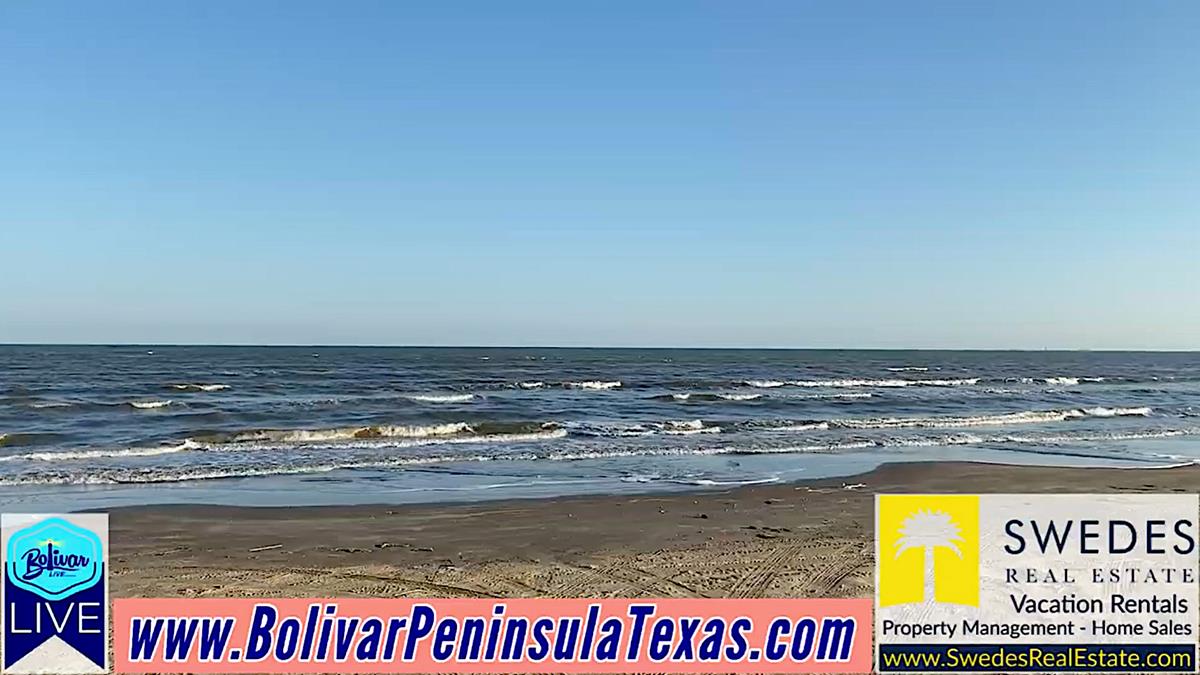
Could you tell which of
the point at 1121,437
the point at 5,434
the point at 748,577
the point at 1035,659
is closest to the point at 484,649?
the point at 748,577

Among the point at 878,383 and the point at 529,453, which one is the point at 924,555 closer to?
the point at 529,453

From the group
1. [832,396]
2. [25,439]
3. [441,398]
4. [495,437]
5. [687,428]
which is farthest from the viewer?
[832,396]

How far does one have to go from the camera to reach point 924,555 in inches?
272

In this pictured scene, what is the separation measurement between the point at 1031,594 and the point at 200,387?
128 ft

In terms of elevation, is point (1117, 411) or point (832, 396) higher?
point (832, 396)

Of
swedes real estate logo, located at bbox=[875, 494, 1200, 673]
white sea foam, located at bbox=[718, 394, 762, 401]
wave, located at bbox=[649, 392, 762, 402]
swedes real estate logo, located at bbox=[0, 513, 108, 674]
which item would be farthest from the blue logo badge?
white sea foam, located at bbox=[718, 394, 762, 401]

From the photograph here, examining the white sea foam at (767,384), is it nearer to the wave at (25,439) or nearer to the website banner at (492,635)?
the wave at (25,439)

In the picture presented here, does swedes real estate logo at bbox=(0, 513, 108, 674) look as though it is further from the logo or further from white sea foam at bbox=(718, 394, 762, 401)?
white sea foam at bbox=(718, 394, 762, 401)

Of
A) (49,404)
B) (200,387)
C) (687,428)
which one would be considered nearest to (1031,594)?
(687,428)

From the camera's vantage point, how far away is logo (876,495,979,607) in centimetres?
653

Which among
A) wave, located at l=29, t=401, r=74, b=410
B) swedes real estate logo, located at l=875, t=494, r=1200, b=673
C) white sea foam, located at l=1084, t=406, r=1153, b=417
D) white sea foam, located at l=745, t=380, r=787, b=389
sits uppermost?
swedes real estate logo, located at l=875, t=494, r=1200, b=673

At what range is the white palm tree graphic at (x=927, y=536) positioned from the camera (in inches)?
273

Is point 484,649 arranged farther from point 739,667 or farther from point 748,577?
point 748,577

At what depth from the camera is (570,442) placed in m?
20.6
